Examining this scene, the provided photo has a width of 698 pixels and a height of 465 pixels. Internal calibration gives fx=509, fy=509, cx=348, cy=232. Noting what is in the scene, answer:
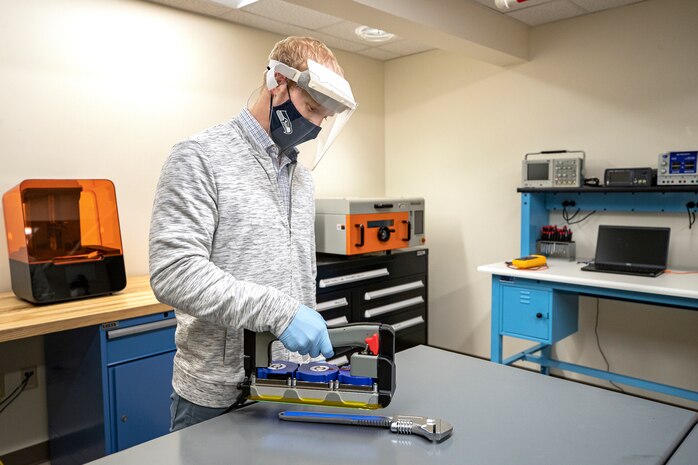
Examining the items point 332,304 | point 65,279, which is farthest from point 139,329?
point 332,304

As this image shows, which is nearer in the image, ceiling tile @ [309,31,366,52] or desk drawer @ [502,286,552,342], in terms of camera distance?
desk drawer @ [502,286,552,342]

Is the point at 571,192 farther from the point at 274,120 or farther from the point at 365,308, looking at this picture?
the point at 274,120

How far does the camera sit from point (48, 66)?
2.51 m

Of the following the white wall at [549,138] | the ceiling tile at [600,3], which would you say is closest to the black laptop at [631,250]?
the white wall at [549,138]

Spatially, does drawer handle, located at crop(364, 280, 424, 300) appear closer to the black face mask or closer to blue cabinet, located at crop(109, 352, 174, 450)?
blue cabinet, located at crop(109, 352, 174, 450)

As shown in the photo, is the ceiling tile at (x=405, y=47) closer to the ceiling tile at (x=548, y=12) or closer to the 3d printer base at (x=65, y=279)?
the ceiling tile at (x=548, y=12)

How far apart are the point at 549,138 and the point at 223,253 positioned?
2917mm

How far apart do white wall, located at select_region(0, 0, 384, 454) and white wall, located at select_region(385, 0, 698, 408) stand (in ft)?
4.75

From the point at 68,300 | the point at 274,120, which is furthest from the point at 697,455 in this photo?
the point at 68,300

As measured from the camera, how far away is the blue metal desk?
7.98 feet

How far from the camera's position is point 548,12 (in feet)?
10.4

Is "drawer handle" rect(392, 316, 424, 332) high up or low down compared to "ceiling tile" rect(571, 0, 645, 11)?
down

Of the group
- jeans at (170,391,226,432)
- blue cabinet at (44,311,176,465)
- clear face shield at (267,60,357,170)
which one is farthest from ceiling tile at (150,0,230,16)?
jeans at (170,391,226,432)

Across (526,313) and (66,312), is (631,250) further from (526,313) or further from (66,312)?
(66,312)
